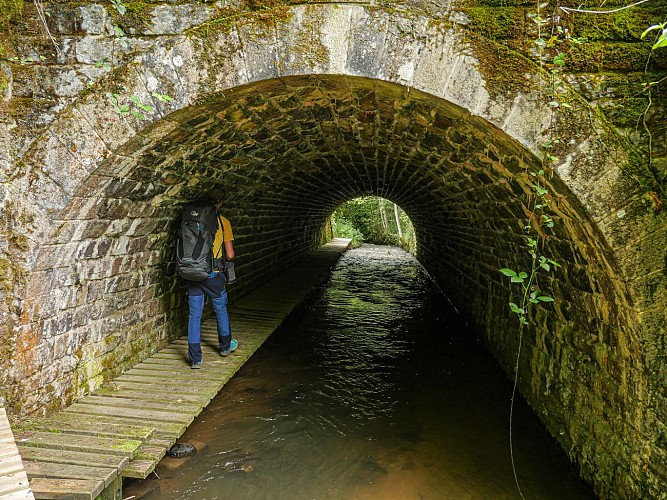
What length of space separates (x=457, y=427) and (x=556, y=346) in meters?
1.17

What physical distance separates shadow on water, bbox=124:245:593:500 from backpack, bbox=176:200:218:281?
51.7 inches

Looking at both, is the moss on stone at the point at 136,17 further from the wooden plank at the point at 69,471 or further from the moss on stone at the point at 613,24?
the wooden plank at the point at 69,471

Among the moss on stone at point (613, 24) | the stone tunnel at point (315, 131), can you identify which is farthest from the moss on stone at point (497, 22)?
the moss on stone at point (613, 24)

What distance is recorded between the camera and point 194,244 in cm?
442

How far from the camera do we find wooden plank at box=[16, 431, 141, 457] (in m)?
2.98

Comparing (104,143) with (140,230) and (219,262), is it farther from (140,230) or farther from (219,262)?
(219,262)

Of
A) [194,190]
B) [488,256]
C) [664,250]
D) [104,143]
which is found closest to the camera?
[664,250]

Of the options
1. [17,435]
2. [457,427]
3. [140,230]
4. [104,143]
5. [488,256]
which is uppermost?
[104,143]

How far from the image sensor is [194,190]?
4.64m

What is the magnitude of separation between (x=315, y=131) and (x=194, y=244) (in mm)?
1638

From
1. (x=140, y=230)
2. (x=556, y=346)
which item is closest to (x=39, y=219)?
(x=140, y=230)

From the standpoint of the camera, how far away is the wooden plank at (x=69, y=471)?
8.75 feet

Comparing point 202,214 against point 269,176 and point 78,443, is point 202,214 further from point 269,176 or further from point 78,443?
point 78,443

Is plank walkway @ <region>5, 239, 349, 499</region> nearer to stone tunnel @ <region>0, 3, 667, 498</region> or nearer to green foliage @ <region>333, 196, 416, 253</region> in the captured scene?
stone tunnel @ <region>0, 3, 667, 498</region>
